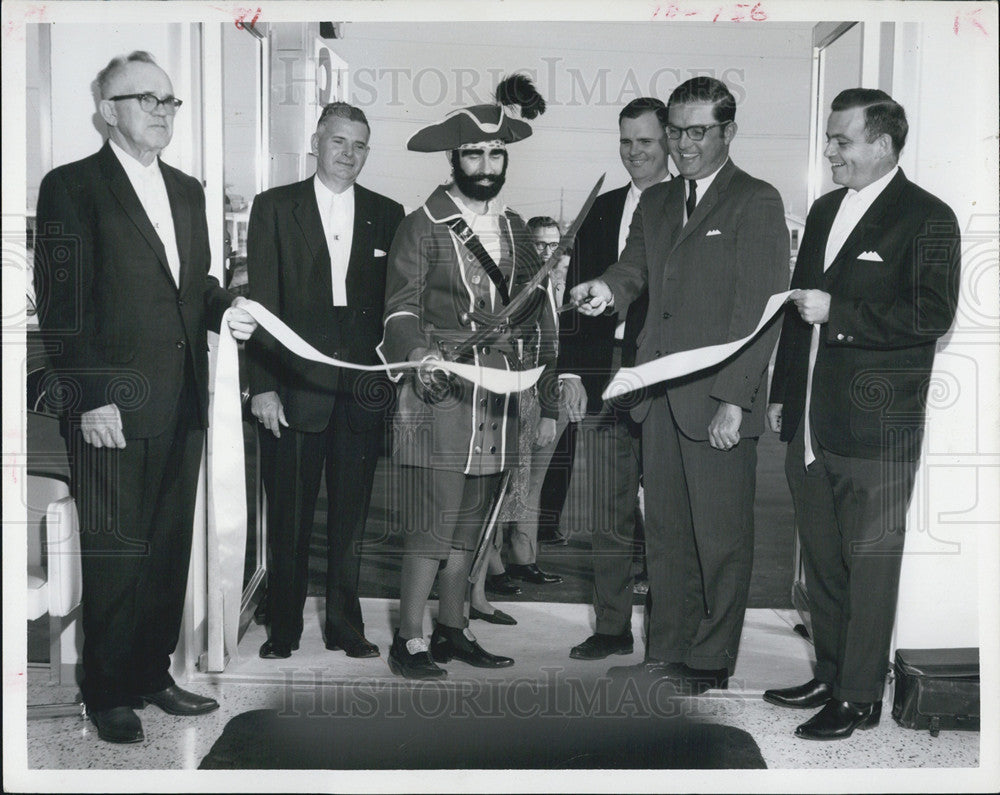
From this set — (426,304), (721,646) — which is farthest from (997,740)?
(426,304)

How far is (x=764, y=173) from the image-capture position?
12.3ft

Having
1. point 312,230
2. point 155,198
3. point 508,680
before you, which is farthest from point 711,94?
point 508,680

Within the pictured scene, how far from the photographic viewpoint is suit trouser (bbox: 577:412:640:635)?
3.88 metres

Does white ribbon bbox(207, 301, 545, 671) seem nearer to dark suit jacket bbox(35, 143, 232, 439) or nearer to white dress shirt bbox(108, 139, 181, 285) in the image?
dark suit jacket bbox(35, 143, 232, 439)

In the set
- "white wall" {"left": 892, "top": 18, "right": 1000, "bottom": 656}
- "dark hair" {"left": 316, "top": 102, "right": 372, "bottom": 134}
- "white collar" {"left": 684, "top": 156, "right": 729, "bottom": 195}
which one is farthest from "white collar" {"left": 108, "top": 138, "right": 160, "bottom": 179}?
"white wall" {"left": 892, "top": 18, "right": 1000, "bottom": 656}

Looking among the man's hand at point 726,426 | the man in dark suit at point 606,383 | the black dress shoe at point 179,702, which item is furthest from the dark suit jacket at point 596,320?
the black dress shoe at point 179,702

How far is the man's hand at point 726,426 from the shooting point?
366 cm

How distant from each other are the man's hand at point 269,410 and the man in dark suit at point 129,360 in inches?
6.6

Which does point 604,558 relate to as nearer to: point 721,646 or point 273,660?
point 721,646

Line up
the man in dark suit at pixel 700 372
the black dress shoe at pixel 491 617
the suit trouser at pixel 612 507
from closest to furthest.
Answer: the man in dark suit at pixel 700 372
the suit trouser at pixel 612 507
the black dress shoe at pixel 491 617

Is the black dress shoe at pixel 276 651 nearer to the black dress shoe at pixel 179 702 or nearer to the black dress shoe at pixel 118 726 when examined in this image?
the black dress shoe at pixel 179 702

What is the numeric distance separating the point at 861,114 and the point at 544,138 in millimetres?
980

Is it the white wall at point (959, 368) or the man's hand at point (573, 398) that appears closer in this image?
the white wall at point (959, 368)

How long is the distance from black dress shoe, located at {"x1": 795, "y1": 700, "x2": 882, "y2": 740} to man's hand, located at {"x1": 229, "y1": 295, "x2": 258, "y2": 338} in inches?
84.6
